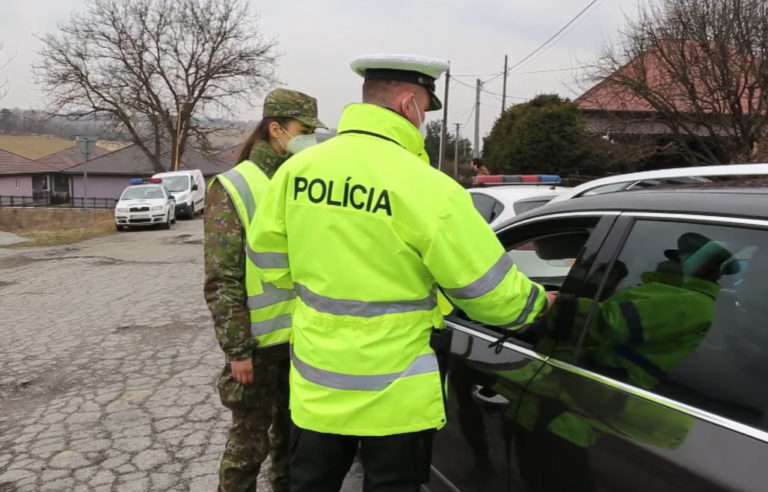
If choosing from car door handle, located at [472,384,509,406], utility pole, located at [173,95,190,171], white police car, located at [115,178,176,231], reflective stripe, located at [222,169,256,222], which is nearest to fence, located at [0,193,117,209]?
utility pole, located at [173,95,190,171]

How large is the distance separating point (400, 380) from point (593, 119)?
19317 mm

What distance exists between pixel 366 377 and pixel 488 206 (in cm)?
440

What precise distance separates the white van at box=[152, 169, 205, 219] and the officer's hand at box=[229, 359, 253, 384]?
2252cm

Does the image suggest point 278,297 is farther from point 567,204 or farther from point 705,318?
point 705,318

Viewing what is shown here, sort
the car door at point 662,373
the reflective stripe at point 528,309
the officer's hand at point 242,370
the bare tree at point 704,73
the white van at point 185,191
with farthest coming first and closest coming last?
the white van at point 185,191, the bare tree at point 704,73, the officer's hand at point 242,370, the reflective stripe at point 528,309, the car door at point 662,373

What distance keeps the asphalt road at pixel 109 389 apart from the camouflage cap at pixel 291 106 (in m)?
1.91

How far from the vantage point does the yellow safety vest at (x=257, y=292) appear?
240cm

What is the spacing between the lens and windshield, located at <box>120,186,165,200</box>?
20.5 m

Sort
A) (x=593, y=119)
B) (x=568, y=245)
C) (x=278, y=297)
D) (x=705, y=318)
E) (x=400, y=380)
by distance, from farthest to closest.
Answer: (x=593, y=119), (x=568, y=245), (x=278, y=297), (x=400, y=380), (x=705, y=318)

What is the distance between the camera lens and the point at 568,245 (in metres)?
2.66

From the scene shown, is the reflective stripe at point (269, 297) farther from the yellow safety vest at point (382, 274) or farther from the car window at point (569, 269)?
the car window at point (569, 269)

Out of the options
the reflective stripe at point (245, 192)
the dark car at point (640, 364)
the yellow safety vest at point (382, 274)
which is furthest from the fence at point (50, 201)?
the dark car at point (640, 364)

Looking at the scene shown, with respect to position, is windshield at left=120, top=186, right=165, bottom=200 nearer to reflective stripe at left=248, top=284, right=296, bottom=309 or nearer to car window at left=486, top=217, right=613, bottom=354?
reflective stripe at left=248, top=284, right=296, bottom=309

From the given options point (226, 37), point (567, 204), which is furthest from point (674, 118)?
point (226, 37)
